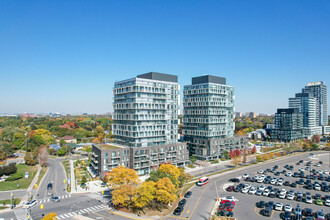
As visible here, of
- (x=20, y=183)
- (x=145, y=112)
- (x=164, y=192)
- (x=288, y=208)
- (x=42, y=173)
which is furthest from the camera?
(x=42, y=173)

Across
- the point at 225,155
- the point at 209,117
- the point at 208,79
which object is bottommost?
the point at 225,155

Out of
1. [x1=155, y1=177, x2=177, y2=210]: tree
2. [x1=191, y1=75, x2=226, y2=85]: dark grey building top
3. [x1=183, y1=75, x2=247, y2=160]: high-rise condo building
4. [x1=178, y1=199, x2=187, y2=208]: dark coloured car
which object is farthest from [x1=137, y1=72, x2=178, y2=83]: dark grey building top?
[x1=178, y1=199, x2=187, y2=208]: dark coloured car

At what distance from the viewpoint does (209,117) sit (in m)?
120

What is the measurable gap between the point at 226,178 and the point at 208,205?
97.8ft

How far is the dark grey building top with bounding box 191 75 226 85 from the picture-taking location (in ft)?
398

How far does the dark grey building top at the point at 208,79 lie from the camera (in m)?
121

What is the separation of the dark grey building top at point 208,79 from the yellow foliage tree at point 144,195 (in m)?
75.3

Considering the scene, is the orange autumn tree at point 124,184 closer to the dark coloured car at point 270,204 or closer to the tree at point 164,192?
the tree at point 164,192

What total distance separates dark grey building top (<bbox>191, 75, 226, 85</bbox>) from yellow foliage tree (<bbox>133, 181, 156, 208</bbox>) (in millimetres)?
75254

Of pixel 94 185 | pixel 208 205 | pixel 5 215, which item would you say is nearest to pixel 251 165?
pixel 208 205

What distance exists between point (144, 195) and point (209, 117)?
70.1 m

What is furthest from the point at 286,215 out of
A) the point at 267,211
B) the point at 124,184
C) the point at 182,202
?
the point at 124,184

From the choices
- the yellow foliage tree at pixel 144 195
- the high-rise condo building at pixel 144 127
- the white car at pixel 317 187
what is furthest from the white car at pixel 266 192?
the high-rise condo building at pixel 144 127

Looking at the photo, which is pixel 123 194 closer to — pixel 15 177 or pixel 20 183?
pixel 20 183
